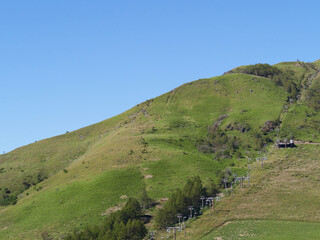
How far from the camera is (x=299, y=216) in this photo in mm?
94000

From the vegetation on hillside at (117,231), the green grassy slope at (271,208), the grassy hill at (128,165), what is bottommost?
the green grassy slope at (271,208)

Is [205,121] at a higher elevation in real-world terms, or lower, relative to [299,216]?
higher

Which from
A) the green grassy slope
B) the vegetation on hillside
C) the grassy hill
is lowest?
the green grassy slope

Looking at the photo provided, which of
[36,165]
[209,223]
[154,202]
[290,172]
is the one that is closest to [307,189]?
[290,172]

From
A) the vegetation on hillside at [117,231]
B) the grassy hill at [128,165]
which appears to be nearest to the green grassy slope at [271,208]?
the grassy hill at [128,165]

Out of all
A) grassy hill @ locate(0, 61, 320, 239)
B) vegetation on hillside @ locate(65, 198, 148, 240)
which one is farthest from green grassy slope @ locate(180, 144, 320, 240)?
vegetation on hillside @ locate(65, 198, 148, 240)

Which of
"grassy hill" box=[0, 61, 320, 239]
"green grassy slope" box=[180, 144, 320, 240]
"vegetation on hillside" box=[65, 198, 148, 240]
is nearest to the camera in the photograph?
"vegetation on hillside" box=[65, 198, 148, 240]

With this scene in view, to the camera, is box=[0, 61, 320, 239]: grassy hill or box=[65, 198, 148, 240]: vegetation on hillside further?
box=[0, 61, 320, 239]: grassy hill

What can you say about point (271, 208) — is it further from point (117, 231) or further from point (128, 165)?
point (128, 165)

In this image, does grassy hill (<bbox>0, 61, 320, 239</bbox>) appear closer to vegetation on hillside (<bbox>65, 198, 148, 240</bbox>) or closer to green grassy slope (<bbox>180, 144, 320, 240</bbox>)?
green grassy slope (<bbox>180, 144, 320, 240</bbox>)

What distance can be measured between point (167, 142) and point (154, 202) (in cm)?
5690

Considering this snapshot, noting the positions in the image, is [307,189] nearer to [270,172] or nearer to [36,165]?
[270,172]

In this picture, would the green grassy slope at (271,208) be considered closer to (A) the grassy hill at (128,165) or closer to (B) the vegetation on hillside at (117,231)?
(A) the grassy hill at (128,165)

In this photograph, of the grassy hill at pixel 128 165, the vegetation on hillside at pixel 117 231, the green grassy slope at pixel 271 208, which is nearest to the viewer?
the vegetation on hillside at pixel 117 231
